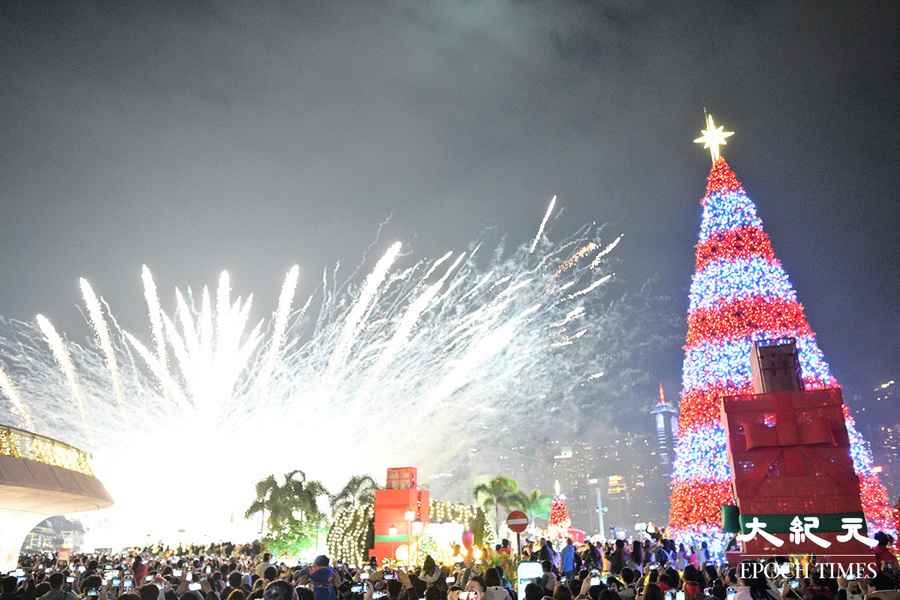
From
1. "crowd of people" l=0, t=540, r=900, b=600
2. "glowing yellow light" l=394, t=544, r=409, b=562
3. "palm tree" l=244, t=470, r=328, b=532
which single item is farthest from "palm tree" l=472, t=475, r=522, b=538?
"crowd of people" l=0, t=540, r=900, b=600

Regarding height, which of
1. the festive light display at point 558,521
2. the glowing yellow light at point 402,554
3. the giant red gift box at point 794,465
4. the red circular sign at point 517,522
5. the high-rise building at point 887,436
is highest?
the high-rise building at point 887,436

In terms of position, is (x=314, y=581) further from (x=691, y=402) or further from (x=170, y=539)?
(x=170, y=539)

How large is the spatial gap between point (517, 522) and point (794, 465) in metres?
10.9

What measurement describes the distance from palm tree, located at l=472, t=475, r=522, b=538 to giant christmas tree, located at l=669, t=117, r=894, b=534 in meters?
33.7

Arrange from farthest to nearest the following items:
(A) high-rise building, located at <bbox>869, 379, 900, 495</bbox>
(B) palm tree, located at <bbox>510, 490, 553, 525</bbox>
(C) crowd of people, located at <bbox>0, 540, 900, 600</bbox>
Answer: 1. (A) high-rise building, located at <bbox>869, 379, 900, 495</bbox>
2. (B) palm tree, located at <bbox>510, 490, 553, 525</bbox>
3. (C) crowd of people, located at <bbox>0, 540, 900, 600</bbox>

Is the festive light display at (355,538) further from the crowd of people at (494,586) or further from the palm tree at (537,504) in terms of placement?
the palm tree at (537,504)

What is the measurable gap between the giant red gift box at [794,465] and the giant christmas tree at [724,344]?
3.59 metres

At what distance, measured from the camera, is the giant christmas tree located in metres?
23.5

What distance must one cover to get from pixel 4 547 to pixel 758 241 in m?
28.4

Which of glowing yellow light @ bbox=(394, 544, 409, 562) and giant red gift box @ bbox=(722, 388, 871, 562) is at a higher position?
giant red gift box @ bbox=(722, 388, 871, 562)

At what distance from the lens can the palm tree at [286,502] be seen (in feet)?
130

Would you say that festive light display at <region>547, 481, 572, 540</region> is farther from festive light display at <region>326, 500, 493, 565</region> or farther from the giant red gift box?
the giant red gift box

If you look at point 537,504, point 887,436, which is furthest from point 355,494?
point 887,436

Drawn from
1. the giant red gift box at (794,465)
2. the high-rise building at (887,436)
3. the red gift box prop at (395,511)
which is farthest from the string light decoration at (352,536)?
the high-rise building at (887,436)
